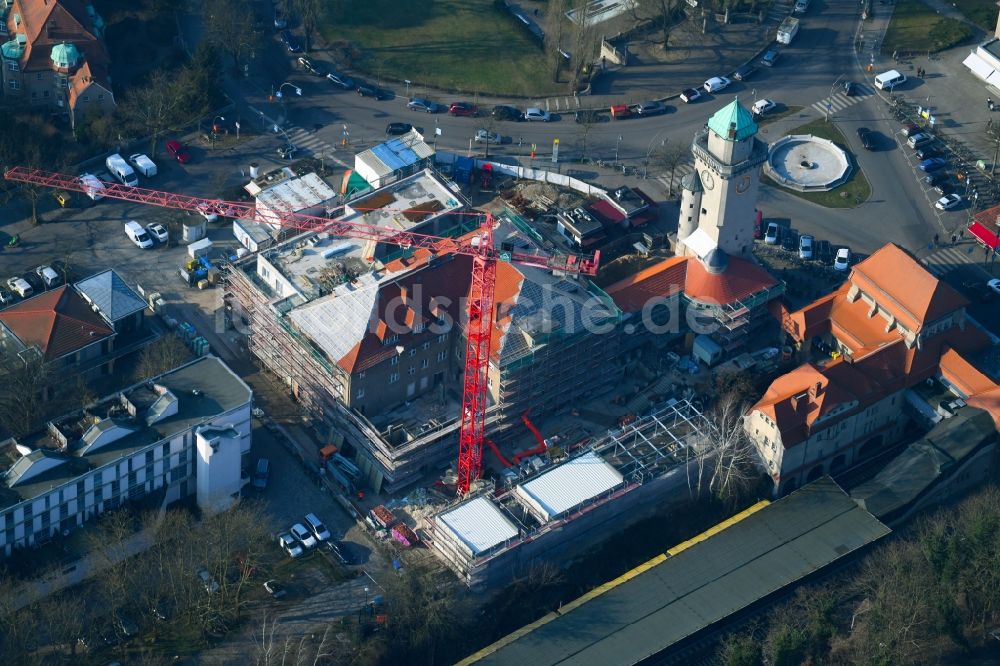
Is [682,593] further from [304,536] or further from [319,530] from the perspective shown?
[304,536]

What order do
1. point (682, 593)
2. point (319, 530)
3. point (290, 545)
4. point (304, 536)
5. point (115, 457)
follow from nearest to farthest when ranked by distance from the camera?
point (682, 593), point (115, 457), point (290, 545), point (304, 536), point (319, 530)

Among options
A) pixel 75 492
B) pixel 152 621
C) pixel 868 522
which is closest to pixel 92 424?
pixel 75 492

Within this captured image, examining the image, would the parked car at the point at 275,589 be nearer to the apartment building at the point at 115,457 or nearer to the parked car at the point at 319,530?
the parked car at the point at 319,530

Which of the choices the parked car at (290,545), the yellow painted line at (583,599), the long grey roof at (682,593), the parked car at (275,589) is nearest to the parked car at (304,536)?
the parked car at (290,545)

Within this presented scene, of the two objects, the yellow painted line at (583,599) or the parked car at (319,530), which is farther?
the parked car at (319,530)

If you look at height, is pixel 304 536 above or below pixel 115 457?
below

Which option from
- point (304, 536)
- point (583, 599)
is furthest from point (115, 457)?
point (583, 599)

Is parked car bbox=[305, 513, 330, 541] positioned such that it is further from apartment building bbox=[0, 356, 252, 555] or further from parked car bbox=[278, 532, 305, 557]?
apartment building bbox=[0, 356, 252, 555]
